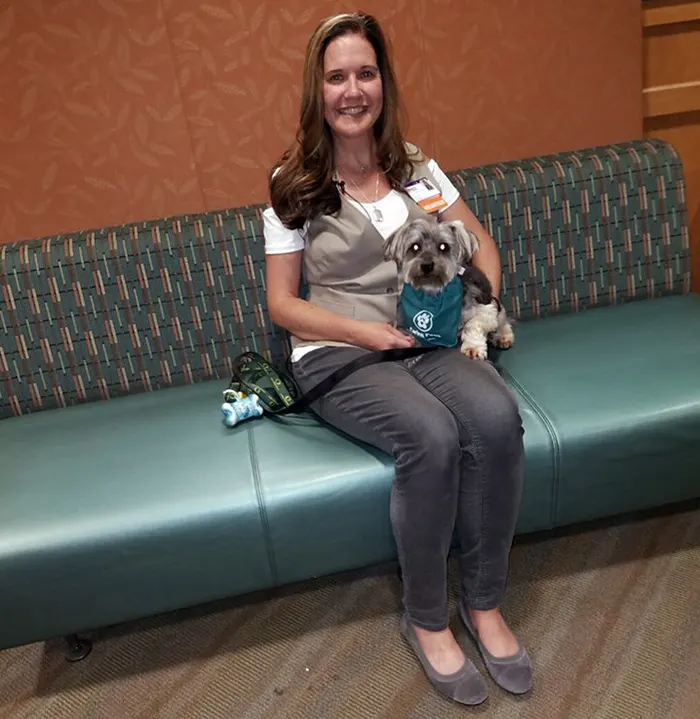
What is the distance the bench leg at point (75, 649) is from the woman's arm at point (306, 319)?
3.20ft

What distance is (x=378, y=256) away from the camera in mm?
1755

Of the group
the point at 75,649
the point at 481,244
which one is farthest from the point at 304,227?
the point at 75,649

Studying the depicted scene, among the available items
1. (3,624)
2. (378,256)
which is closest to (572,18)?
(378,256)

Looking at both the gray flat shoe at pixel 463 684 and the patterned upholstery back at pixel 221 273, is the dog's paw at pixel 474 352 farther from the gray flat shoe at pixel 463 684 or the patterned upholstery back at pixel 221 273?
the gray flat shoe at pixel 463 684

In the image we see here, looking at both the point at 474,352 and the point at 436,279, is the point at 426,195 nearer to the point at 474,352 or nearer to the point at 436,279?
the point at 436,279

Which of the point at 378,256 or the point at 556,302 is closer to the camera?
the point at 378,256

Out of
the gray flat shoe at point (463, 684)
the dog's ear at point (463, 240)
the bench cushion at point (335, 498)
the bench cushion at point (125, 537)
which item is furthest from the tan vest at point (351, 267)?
the gray flat shoe at point (463, 684)

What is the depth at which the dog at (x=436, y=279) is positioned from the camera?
5.43 ft

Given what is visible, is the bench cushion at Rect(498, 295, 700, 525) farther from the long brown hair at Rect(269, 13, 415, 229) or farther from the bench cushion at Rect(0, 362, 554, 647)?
the long brown hair at Rect(269, 13, 415, 229)

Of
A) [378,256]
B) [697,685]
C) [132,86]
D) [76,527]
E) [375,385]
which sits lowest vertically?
[697,685]

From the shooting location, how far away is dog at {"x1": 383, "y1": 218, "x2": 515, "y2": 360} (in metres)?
1.66

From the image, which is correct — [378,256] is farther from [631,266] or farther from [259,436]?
[631,266]

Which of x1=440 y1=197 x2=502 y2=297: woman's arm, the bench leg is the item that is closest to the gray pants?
x1=440 y1=197 x2=502 y2=297: woman's arm

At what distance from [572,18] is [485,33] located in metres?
0.30
